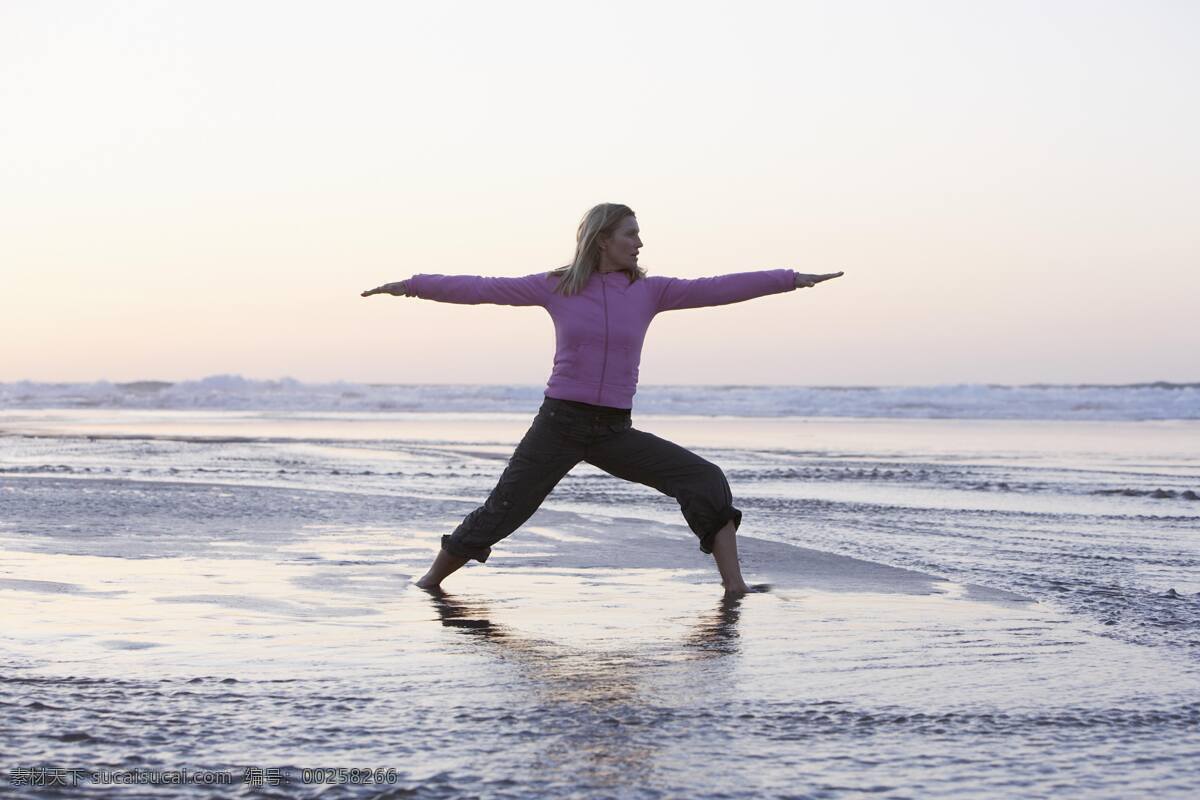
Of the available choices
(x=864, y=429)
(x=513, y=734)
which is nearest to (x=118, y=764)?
(x=513, y=734)

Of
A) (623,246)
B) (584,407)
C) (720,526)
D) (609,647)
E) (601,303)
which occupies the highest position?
(623,246)

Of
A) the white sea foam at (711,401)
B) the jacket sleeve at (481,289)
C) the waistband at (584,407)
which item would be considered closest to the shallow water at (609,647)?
the waistband at (584,407)

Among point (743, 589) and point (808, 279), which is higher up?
point (808, 279)

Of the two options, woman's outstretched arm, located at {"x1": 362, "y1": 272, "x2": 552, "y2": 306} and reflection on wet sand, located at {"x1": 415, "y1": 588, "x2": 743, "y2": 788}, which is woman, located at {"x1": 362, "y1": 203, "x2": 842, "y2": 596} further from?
reflection on wet sand, located at {"x1": 415, "y1": 588, "x2": 743, "y2": 788}

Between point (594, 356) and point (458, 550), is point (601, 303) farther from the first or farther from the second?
point (458, 550)

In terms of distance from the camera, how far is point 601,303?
19.7 ft

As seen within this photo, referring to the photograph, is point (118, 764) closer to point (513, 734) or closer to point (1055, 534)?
point (513, 734)

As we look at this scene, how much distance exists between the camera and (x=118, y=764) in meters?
3.02

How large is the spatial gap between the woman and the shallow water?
0.31 meters

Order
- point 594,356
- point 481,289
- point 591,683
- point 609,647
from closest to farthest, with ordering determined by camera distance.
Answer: point 591,683, point 609,647, point 594,356, point 481,289

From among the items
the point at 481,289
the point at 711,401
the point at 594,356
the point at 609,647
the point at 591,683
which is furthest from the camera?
the point at 711,401

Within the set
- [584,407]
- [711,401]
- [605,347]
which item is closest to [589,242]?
[605,347]

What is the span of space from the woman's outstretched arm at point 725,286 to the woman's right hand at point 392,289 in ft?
3.63

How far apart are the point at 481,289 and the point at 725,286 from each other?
110 centimetres
